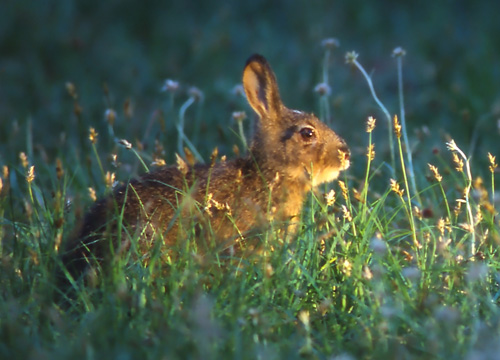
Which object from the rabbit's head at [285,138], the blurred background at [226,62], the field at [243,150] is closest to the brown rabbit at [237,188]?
the rabbit's head at [285,138]

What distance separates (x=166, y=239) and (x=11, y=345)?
4.72 ft

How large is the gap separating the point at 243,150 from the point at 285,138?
103 cm

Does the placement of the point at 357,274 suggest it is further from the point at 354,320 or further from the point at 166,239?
the point at 166,239

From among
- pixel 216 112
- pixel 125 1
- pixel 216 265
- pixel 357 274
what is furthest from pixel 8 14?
pixel 357 274

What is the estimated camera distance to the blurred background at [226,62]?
26.5ft

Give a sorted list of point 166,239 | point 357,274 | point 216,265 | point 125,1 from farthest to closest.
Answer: point 125,1 → point 166,239 → point 216,265 → point 357,274

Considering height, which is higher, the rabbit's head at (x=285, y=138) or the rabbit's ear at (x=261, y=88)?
the rabbit's ear at (x=261, y=88)

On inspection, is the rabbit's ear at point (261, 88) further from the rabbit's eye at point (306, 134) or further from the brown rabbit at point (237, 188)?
the rabbit's eye at point (306, 134)

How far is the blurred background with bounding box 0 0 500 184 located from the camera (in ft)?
26.5

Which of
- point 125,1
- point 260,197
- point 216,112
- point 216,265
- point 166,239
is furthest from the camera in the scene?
point 125,1

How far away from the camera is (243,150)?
6.45 m

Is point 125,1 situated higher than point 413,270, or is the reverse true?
point 125,1

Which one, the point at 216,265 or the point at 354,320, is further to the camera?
the point at 216,265

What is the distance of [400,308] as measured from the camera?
3.45 m
